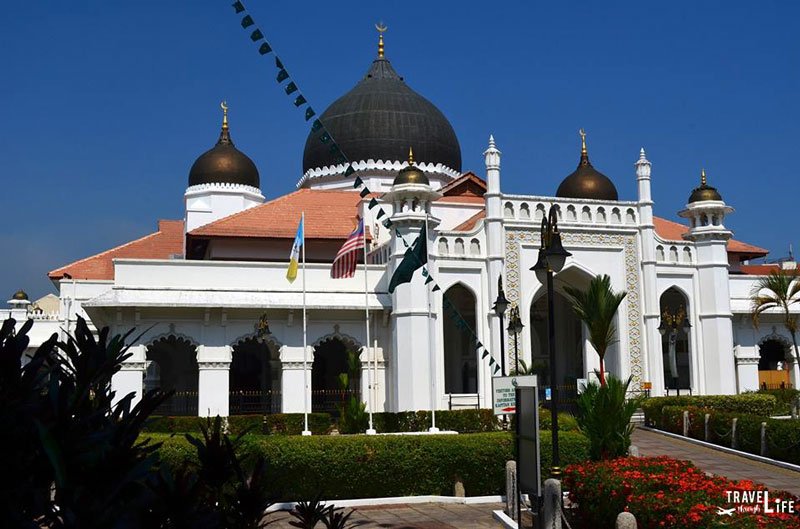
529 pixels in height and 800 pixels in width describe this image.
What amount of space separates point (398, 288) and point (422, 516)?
14993mm

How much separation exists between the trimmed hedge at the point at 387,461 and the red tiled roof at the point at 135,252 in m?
20.4

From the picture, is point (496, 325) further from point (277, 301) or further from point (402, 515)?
point (402, 515)

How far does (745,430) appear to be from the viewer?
20.6 metres

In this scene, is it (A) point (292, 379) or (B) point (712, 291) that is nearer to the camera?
(A) point (292, 379)

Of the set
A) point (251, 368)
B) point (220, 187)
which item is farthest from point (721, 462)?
point (220, 187)

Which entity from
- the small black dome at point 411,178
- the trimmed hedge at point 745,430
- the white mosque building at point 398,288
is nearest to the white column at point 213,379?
the white mosque building at point 398,288

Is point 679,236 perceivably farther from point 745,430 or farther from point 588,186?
point 745,430

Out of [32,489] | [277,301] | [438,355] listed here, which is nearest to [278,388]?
[277,301]

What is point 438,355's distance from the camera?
96.3 feet

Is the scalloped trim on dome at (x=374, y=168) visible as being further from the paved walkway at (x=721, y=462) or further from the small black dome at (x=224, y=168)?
the paved walkway at (x=721, y=462)

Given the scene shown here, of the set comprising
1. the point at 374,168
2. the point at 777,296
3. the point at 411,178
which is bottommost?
the point at 777,296

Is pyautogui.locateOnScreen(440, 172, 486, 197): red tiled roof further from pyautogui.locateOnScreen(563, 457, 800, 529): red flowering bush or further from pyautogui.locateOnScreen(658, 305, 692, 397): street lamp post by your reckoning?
pyautogui.locateOnScreen(563, 457, 800, 529): red flowering bush

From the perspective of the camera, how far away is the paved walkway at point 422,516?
531 inches

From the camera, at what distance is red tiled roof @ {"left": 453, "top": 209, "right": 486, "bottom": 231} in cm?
3277
